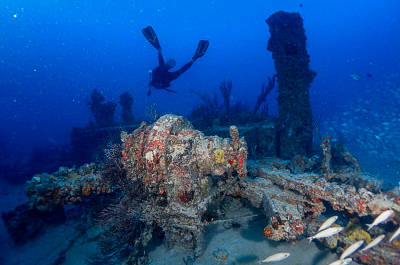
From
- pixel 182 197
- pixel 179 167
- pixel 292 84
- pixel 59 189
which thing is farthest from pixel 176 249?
pixel 292 84

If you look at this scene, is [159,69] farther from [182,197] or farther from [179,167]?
[182,197]

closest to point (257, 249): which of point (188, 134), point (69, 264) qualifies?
point (188, 134)

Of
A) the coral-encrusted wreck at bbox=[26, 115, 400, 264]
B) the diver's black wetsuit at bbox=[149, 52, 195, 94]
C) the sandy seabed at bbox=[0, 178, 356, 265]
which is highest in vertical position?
the diver's black wetsuit at bbox=[149, 52, 195, 94]

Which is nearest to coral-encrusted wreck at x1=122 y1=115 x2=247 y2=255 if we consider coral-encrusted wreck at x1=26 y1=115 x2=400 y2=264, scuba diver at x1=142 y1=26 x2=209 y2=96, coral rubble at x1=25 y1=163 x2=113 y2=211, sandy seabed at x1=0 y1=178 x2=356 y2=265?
coral-encrusted wreck at x1=26 y1=115 x2=400 y2=264

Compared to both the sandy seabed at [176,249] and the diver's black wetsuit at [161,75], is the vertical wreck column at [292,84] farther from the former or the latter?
the diver's black wetsuit at [161,75]

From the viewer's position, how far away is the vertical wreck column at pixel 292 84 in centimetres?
874

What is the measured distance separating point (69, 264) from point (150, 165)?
3.56 meters

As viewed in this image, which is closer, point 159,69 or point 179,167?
point 179,167

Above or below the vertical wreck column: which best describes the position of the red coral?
below

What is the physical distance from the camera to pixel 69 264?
479 cm

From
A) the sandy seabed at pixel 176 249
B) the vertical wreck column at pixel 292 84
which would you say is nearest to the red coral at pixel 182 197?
the sandy seabed at pixel 176 249

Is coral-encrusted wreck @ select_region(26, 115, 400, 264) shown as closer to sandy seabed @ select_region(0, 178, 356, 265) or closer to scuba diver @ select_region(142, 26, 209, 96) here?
sandy seabed @ select_region(0, 178, 356, 265)

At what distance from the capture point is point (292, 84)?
9219mm

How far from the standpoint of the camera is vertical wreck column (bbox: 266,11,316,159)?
8.74 meters
